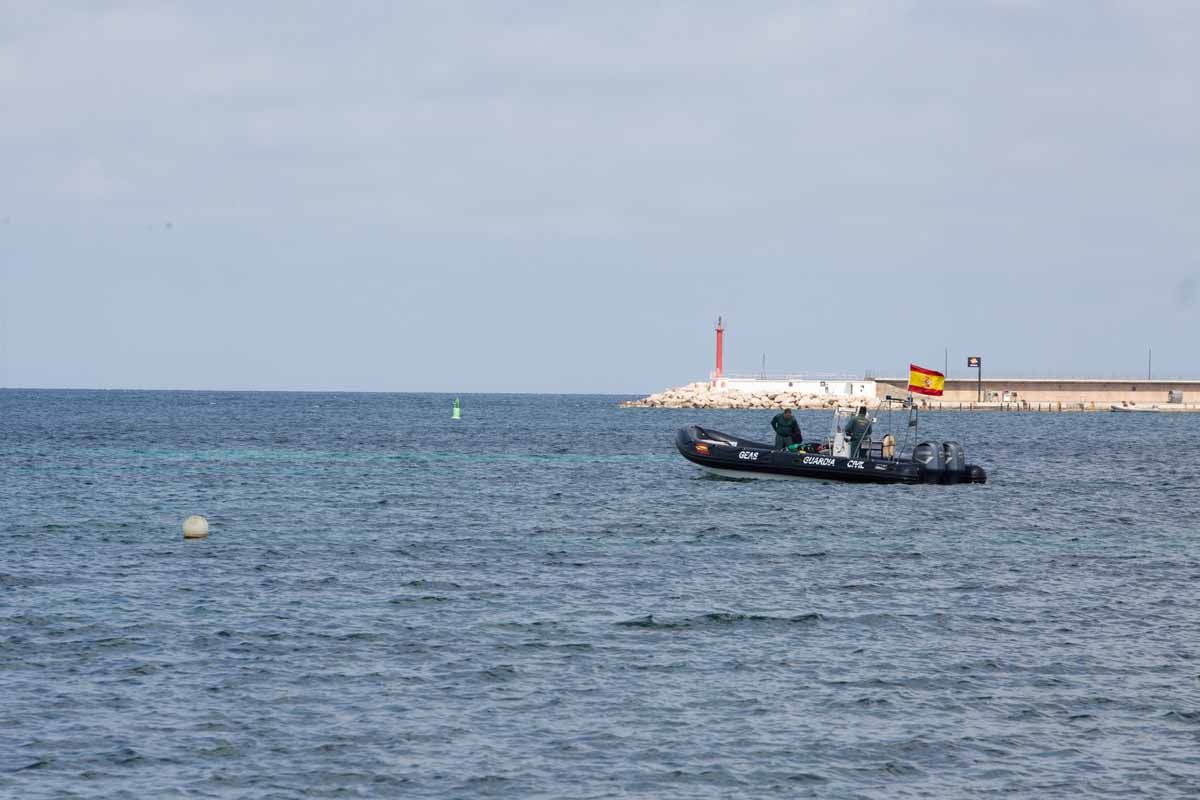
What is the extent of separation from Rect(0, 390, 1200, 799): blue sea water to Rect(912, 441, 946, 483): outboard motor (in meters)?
2.81

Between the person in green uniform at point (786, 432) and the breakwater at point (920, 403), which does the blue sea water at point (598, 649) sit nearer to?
the person in green uniform at point (786, 432)

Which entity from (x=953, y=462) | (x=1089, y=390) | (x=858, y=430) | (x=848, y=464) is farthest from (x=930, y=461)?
(x=1089, y=390)

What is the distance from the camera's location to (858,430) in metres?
38.2

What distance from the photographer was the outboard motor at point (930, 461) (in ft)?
127

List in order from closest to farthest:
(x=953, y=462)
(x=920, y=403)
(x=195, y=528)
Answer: (x=195, y=528) → (x=953, y=462) → (x=920, y=403)

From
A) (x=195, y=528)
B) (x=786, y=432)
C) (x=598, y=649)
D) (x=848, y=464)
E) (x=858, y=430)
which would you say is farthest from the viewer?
(x=786, y=432)

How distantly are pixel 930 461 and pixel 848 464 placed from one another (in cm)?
270

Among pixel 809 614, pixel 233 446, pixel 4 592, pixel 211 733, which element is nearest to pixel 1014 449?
pixel 233 446

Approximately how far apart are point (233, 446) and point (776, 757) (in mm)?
55298

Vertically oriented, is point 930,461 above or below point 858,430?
below

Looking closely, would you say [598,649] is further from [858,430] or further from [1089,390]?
[1089,390]

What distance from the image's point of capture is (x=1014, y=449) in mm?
64438

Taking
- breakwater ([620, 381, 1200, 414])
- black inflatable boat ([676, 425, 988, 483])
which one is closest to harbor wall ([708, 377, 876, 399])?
breakwater ([620, 381, 1200, 414])

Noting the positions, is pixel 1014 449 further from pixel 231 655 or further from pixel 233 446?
pixel 231 655
